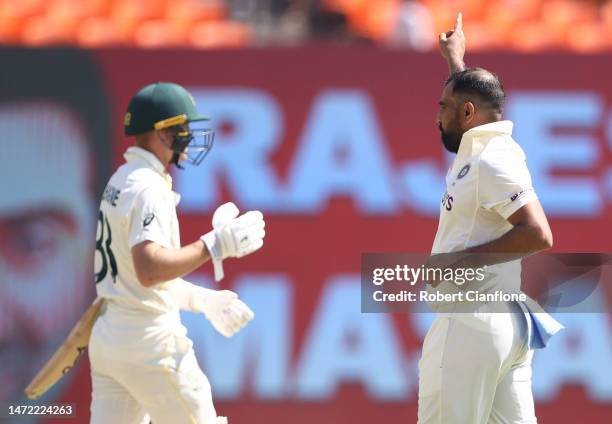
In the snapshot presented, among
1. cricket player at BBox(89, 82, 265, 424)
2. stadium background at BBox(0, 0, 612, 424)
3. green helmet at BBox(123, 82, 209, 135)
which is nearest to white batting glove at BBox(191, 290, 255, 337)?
cricket player at BBox(89, 82, 265, 424)

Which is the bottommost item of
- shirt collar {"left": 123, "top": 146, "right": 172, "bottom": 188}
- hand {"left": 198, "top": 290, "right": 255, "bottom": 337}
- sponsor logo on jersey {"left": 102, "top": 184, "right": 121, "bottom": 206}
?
hand {"left": 198, "top": 290, "right": 255, "bottom": 337}

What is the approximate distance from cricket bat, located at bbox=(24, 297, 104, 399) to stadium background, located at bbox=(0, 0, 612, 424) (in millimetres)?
2060

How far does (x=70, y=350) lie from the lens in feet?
17.0

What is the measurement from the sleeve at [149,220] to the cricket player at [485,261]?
1.16 meters

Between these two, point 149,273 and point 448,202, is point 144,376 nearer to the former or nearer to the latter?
point 149,273

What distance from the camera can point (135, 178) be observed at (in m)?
4.79

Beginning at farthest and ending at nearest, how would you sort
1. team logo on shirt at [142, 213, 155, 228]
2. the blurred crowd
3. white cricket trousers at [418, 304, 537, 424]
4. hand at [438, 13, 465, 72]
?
the blurred crowd
hand at [438, 13, 465, 72]
team logo on shirt at [142, 213, 155, 228]
white cricket trousers at [418, 304, 537, 424]

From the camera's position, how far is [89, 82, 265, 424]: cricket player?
468cm

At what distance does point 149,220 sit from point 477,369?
1483 millimetres

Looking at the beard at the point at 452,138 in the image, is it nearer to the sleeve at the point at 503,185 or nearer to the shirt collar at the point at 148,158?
the sleeve at the point at 503,185

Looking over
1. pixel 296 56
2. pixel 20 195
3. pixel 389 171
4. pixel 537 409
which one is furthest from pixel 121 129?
pixel 537 409

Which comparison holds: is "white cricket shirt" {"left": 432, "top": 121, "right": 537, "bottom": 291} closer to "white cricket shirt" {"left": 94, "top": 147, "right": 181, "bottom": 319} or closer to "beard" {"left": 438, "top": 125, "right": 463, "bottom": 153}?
"beard" {"left": 438, "top": 125, "right": 463, "bottom": 153}

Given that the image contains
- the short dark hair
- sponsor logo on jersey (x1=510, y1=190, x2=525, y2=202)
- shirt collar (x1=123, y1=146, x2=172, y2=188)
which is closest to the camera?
sponsor logo on jersey (x1=510, y1=190, x2=525, y2=202)

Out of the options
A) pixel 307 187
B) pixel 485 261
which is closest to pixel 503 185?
pixel 485 261
